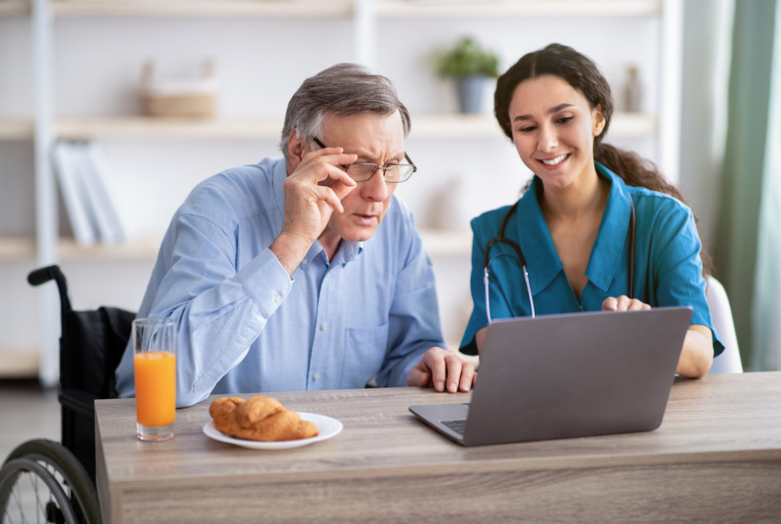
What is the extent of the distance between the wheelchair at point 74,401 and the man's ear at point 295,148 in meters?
0.49

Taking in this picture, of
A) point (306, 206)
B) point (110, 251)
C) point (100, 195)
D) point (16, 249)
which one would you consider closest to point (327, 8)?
point (100, 195)

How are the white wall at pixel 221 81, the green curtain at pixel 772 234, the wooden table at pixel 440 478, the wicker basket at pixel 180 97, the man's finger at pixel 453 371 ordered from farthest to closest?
the white wall at pixel 221 81
the wicker basket at pixel 180 97
the green curtain at pixel 772 234
the man's finger at pixel 453 371
the wooden table at pixel 440 478

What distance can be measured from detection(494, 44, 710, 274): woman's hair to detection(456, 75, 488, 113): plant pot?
1.78 metres

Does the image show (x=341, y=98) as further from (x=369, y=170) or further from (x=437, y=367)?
(x=437, y=367)

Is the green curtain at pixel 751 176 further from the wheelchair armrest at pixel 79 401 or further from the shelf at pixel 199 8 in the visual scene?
the wheelchair armrest at pixel 79 401

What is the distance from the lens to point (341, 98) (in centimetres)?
162

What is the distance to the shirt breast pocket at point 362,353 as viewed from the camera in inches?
70.9

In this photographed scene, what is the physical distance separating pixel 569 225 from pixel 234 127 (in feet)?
6.81

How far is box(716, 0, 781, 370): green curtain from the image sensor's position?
337cm

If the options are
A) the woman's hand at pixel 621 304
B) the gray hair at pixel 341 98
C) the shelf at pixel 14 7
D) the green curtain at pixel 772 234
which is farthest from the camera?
the shelf at pixel 14 7

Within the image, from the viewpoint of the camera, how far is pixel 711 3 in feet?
12.6

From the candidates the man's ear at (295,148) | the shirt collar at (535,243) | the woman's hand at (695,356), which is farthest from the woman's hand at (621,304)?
the man's ear at (295,148)

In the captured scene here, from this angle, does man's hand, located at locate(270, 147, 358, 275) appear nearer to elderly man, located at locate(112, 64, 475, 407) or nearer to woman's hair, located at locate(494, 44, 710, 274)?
elderly man, located at locate(112, 64, 475, 407)

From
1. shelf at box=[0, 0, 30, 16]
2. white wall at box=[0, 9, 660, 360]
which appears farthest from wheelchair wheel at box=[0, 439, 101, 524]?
shelf at box=[0, 0, 30, 16]
